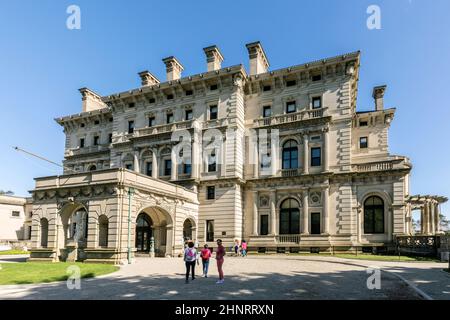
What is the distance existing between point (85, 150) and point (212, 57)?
22229 mm

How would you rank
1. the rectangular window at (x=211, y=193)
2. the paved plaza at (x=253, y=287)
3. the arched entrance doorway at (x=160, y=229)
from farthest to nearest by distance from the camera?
the rectangular window at (x=211, y=193), the arched entrance doorway at (x=160, y=229), the paved plaza at (x=253, y=287)

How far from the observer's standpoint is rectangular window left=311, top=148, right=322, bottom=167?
34.2 m

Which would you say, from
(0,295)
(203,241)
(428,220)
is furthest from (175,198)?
(428,220)

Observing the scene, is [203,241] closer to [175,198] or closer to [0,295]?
[175,198]

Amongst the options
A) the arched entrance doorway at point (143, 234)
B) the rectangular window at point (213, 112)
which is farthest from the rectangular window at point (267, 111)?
the arched entrance doorway at point (143, 234)

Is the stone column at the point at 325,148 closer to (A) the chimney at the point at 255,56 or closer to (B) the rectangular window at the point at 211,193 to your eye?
(A) the chimney at the point at 255,56

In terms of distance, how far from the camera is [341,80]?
34094 mm

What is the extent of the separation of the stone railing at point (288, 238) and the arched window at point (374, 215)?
243 inches

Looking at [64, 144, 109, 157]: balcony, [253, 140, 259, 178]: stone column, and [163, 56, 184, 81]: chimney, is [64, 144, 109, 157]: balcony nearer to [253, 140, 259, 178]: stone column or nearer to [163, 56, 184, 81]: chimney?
[163, 56, 184, 81]: chimney

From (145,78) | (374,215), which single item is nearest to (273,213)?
(374,215)

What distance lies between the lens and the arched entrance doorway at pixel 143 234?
33969 millimetres

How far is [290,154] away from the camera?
3556 cm

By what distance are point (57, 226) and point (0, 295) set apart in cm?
1587

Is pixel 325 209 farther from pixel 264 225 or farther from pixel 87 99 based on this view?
pixel 87 99
